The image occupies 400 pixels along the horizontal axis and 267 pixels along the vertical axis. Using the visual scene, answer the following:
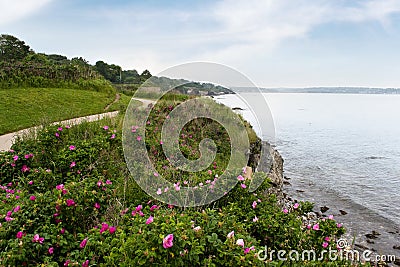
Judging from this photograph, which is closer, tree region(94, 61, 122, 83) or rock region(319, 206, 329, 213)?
rock region(319, 206, 329, 213)

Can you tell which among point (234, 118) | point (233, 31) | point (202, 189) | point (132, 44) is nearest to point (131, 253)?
point (202, 189)

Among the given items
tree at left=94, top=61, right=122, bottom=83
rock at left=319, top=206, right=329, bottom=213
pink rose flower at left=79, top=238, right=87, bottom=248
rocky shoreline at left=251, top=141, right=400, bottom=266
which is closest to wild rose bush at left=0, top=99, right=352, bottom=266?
pink rose flower at left=79, top=238, right=87, bottom=248

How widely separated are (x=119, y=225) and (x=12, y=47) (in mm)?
28978

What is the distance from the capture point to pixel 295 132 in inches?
854

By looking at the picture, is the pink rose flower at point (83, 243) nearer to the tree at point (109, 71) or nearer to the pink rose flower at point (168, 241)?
the pink rose flower at point (168, 241)

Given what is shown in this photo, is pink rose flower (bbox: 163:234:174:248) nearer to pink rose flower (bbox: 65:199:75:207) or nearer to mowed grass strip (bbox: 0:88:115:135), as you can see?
pink rose flower (bbox: 65:199:75:207)

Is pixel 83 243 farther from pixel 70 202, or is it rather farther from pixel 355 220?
pixel 355 220

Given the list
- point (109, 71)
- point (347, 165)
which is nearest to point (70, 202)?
point (347, 165)

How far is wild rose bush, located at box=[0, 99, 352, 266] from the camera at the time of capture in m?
2.04

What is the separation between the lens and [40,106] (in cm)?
1142

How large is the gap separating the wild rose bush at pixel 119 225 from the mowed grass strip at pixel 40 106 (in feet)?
13.6

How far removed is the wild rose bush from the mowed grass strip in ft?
13.6

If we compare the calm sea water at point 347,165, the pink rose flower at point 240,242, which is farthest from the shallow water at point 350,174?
the pink rose flower at point 240,242

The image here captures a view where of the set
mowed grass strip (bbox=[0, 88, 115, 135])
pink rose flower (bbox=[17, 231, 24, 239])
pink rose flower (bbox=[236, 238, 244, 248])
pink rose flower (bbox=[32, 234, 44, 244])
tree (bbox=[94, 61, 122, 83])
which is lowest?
pink rose flower (bbox=[32, 234, 44, 244])
